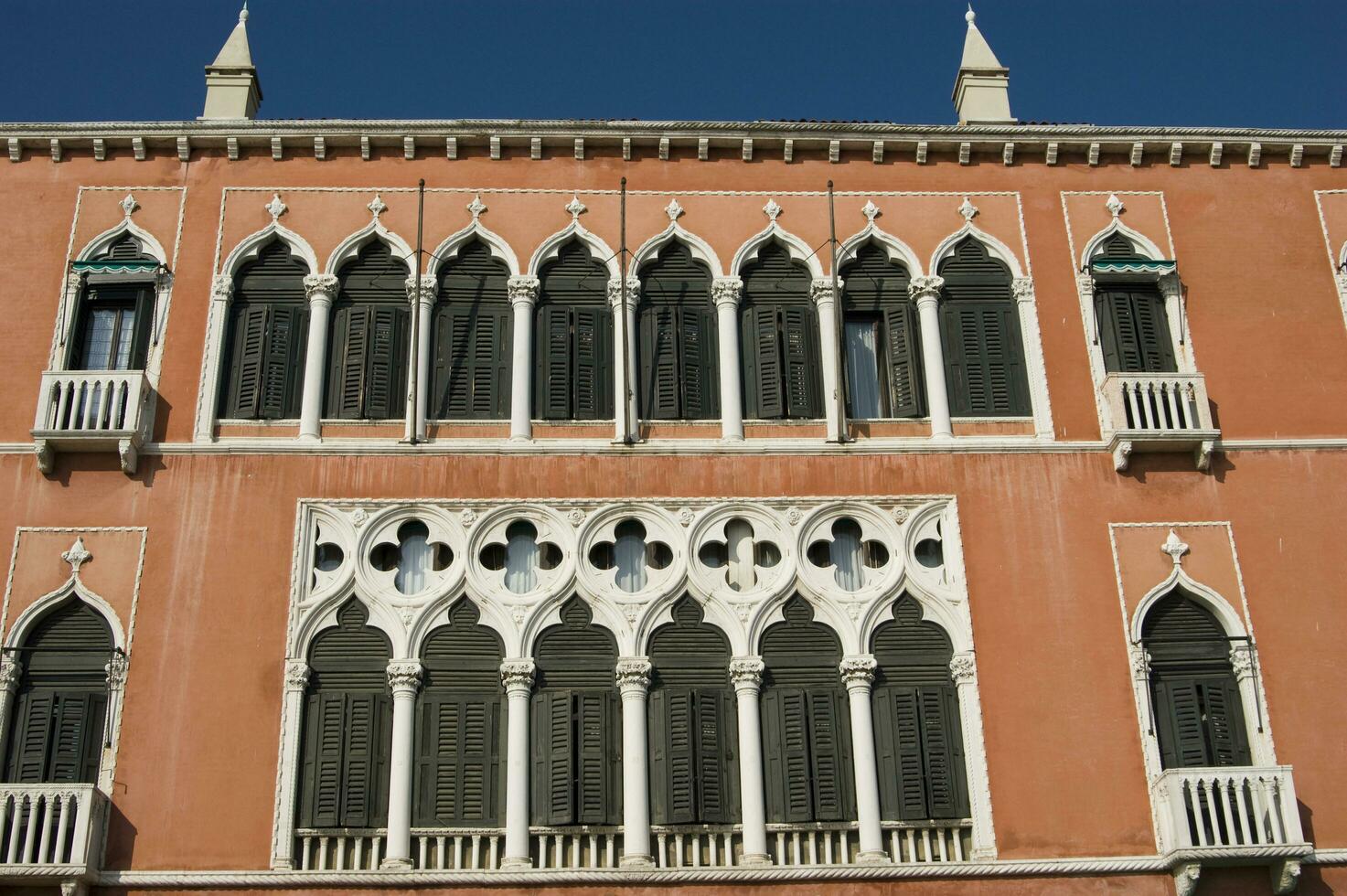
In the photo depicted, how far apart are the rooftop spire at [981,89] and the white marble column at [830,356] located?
334 cm

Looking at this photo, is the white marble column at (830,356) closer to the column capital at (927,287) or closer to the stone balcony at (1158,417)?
the column capital at (927,287)

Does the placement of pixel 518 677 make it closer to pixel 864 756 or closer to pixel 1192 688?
pixel 864 756

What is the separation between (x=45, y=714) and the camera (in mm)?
16953

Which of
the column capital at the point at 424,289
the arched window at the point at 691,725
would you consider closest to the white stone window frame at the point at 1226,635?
the arched window at the point at 691,725

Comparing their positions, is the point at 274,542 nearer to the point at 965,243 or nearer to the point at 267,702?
the point at 267,702

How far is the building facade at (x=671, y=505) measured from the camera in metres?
16.6

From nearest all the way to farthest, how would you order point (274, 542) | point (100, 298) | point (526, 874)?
point (526, 874), point (274, 542), point (100, 298)

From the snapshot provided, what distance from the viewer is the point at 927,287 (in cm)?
1947

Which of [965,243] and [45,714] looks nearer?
[45,714]

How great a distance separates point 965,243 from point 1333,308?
4331 mm

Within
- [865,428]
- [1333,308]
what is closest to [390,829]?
[865,428]

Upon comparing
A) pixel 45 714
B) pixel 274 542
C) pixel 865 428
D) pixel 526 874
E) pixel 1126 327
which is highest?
pixel 1126 327

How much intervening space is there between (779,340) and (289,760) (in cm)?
713

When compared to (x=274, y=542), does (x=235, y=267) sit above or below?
above
